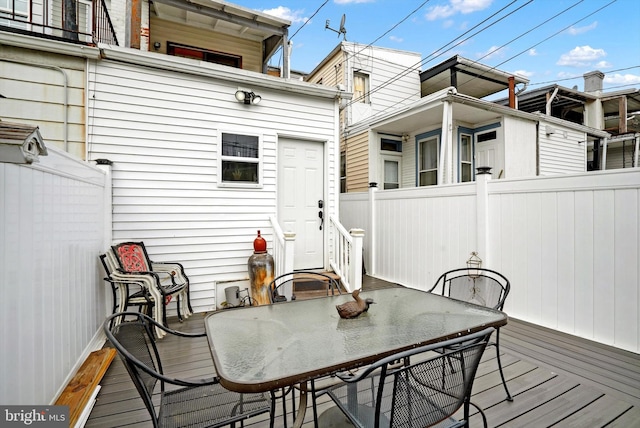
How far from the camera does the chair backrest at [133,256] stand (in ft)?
11.4

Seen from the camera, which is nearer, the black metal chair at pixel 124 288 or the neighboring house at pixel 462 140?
the black metal chair at pixel 124 288

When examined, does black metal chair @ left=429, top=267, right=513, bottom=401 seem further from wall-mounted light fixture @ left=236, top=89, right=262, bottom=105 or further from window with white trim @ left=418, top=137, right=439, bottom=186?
window with white trim @ left=418, top=137, right=439, bottom=186

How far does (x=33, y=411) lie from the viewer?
A: 5.10ft

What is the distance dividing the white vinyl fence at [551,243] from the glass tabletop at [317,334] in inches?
80.3

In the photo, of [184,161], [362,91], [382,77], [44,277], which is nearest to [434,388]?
[44,277]

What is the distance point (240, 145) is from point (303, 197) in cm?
126

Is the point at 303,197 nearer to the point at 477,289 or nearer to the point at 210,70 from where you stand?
the point at 210,70

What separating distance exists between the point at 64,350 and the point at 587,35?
13185mm

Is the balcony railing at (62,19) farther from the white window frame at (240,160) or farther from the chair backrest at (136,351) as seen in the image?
the chair backrest at (136,351)

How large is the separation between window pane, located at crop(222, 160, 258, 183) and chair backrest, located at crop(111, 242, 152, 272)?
1410 millimetres

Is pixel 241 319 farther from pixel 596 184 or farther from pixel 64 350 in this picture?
pixel 596 184

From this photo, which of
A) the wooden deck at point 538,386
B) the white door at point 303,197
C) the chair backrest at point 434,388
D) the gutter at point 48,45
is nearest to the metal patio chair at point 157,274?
the wooden deck at point 538,386

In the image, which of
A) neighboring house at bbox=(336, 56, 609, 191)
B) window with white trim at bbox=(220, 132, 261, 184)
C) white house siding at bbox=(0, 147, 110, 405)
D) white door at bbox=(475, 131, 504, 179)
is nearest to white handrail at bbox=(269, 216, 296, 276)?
window with white trim at bbox=(220, 132, 261, 184)

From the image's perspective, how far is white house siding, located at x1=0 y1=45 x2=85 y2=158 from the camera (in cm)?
335
